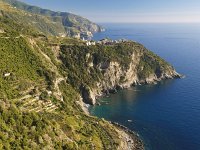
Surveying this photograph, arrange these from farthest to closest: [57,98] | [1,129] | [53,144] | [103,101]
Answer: [103,101], [57,98], [53,144], [1,129]

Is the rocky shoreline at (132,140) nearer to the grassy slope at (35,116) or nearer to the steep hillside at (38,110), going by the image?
the steep hillside at (38,110)

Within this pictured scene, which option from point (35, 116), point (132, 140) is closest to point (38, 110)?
point (35, 116)

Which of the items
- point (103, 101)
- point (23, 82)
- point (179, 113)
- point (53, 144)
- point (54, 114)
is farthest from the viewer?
point (103, 101)

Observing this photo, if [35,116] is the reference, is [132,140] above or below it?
below

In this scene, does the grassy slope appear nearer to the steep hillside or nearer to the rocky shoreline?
the steep hillside

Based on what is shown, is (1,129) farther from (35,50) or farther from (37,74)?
(35,50)

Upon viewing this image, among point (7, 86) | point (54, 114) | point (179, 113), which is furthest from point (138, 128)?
point (7, 86)

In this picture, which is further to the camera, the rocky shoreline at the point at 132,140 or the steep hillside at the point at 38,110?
the rocky shoreline at the point at 132,140

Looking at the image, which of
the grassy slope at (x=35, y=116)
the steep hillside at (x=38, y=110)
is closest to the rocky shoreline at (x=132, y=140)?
the steep hillside at (x=38, y=110)

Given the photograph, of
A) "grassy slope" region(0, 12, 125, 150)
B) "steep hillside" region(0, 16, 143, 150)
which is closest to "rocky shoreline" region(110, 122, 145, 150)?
"steep hillside" region(0, 16, 143, 150)

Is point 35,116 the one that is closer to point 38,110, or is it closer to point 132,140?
point 38,110

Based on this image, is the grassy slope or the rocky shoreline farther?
the rocky shoreline
